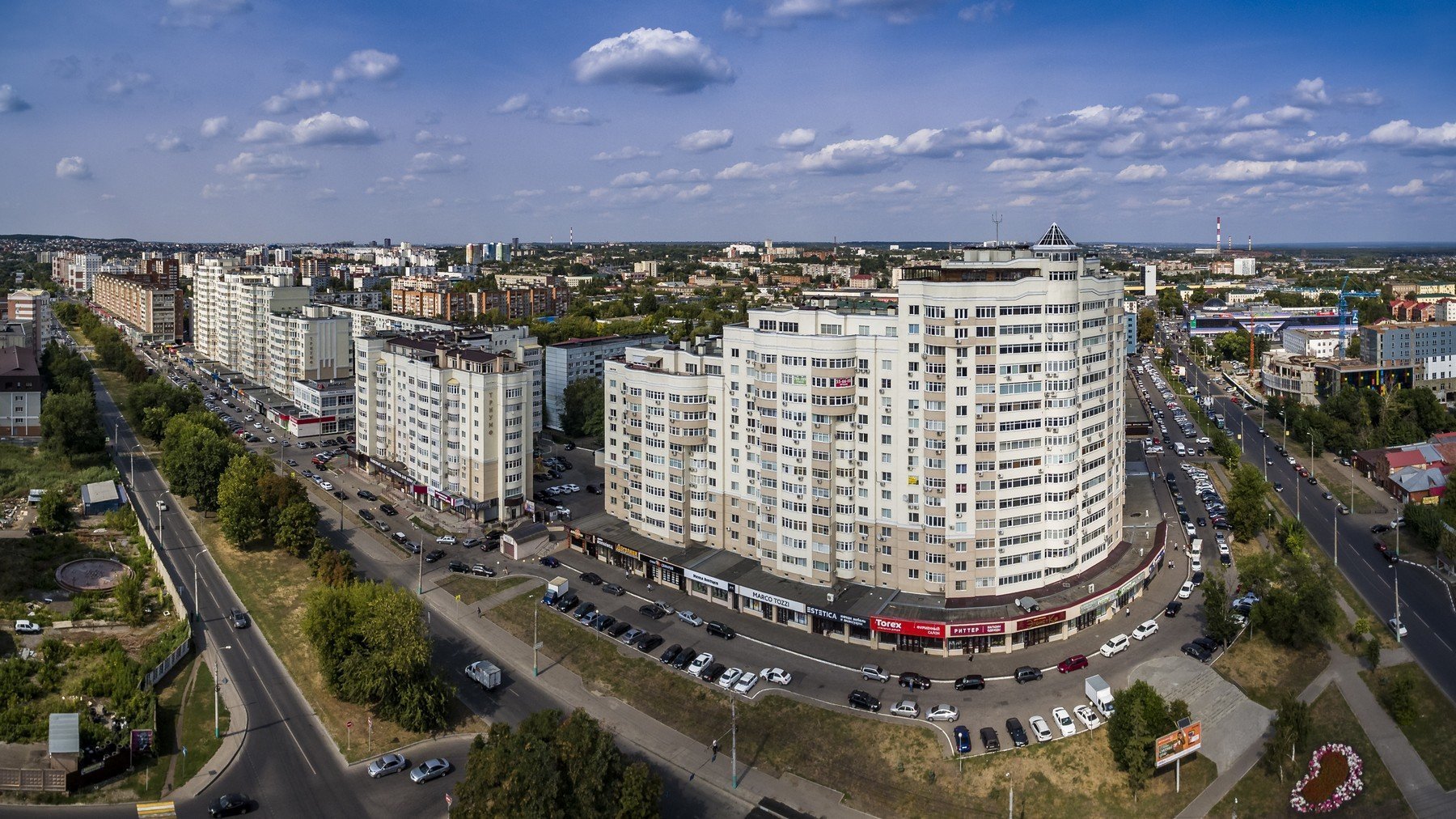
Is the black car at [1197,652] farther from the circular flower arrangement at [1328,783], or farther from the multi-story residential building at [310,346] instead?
the multi-story residential building at [310,346]

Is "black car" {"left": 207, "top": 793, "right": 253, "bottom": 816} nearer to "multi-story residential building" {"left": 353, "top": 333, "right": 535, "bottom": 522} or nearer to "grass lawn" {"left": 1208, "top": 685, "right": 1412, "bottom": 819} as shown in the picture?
"multi-story residential building" {"left": 353, "top": 333, "right": 535, "bottom": 522}

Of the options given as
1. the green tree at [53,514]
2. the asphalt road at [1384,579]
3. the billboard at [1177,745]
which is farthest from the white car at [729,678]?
the green tree at [53,514]

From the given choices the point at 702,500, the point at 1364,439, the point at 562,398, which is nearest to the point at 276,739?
the point at 702,500

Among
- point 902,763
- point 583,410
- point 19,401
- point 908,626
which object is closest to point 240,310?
point 19,401

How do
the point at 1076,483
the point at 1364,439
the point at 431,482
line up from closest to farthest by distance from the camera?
1. the point at 1076,483
2. the point at 431,482
3. the point at 1364,439

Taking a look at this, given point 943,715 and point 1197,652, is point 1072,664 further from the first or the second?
point 943,715

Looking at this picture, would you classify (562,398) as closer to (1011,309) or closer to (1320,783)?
(1011,309)
